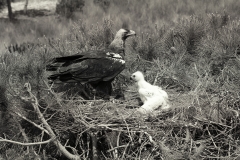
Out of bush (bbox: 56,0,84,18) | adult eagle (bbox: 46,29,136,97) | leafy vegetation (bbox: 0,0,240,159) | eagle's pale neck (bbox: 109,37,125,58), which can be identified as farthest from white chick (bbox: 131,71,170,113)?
bush (bbox: 56,0,84,18)

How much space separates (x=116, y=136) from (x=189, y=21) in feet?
10.9

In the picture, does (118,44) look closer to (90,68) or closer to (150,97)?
(90,68)

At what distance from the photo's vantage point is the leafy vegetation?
14.2ft

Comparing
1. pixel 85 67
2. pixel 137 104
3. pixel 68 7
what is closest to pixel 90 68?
pixel 85 67

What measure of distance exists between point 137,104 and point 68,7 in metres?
7.41

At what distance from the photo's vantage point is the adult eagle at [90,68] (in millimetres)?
4996

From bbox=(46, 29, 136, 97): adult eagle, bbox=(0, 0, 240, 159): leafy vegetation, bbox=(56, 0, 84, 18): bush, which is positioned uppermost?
bbox=(46, 29, 136, 97): adult eagle

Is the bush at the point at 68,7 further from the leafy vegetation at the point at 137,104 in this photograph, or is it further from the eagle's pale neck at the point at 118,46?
the eagle's pale neck at the point at 118,46

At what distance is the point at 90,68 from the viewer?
16.6ft

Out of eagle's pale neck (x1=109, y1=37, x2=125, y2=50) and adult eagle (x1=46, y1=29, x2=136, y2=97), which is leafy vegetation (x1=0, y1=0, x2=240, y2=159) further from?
eagle's pale neck (x1=109, y1=37, x2=125, y2=50)

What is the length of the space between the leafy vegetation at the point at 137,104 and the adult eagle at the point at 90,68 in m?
0.24

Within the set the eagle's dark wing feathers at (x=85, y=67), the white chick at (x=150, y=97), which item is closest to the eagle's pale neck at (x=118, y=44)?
the eagle's dark wing feathers at (x=85, y=67)

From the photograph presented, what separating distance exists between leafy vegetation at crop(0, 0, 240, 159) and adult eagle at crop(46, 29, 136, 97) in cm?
24

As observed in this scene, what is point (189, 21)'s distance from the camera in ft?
22.9
